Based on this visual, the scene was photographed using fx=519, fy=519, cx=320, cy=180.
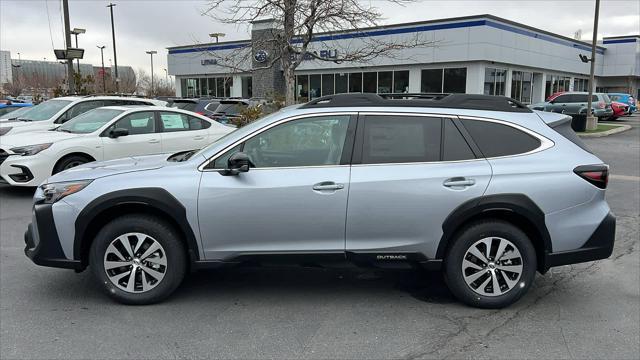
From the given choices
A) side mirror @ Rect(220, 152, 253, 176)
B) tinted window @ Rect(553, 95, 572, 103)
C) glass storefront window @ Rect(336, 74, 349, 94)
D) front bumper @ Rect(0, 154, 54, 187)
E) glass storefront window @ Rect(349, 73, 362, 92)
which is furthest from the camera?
glass storefront window @ Rect(336, 74, 349, 94)

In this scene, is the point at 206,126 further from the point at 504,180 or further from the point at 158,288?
the point at 504,180

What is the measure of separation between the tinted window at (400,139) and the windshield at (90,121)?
6.65 m

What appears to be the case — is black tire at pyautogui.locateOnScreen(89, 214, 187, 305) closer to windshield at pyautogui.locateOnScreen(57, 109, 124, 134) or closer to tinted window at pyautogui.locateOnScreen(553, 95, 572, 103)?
windshield at pyautogui.locateOnScreen(57, 109, 124, 134)

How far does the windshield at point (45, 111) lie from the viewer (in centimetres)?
1141

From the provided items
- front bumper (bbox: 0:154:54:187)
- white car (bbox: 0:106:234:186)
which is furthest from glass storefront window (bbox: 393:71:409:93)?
front bumper (bbox: 0:154:54:187)

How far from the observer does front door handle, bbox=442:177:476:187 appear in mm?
4059

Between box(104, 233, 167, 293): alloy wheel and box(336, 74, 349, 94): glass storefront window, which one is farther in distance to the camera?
box(336, 74, 349, 94): glass storefront window

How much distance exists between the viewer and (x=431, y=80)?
31.8m

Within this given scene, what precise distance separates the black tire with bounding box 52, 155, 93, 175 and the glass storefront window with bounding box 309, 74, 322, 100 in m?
29.1

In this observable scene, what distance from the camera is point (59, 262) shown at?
416 cm

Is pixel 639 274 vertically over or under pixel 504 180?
under

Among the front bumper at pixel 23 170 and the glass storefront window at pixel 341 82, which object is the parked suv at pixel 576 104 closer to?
the glass storefront window at pixel 341 82

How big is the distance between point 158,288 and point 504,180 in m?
2.90

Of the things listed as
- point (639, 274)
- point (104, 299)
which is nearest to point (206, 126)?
point (104, 299)
